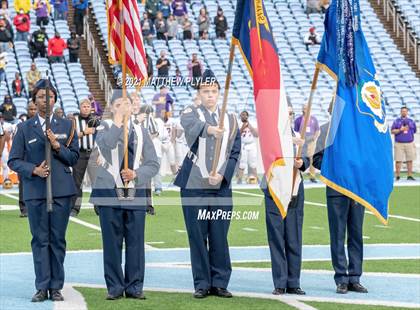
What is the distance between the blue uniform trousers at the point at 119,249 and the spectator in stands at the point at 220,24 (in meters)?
25.1

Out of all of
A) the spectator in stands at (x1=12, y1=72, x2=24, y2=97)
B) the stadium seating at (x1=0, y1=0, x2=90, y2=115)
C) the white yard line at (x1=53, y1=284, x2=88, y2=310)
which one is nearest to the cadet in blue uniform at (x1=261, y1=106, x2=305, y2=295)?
the white yard line at (x1=53, y1=284, x2=88, y2=310)

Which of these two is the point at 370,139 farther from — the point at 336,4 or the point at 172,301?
the point at 172,301

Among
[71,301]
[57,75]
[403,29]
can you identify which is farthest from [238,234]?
[403,29]

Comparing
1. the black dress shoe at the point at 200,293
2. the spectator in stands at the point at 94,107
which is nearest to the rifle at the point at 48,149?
→ the black dress shoe at the point at 200,293

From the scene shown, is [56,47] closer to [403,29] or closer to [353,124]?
[403,29]

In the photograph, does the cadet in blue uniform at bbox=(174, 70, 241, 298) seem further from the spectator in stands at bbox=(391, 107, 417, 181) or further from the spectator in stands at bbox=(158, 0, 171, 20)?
the spectator in stands at bbox=(158, 0, 171, 20)

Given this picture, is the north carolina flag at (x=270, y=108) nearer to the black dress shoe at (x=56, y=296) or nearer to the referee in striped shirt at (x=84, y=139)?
the black dress shoe at (x=56, y=296)

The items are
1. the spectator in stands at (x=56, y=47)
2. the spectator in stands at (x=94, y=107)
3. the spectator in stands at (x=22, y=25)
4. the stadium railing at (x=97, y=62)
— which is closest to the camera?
the spectator in stands at (x=94, y=107)

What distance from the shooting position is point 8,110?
88.6ft

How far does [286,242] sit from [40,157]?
7.95ft

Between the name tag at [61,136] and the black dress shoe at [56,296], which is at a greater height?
the name tag at [61,136]

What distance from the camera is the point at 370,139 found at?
10.4 m

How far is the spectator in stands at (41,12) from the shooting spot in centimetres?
3279

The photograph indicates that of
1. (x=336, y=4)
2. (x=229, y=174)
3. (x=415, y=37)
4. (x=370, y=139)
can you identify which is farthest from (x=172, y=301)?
(x=415, y=37)
